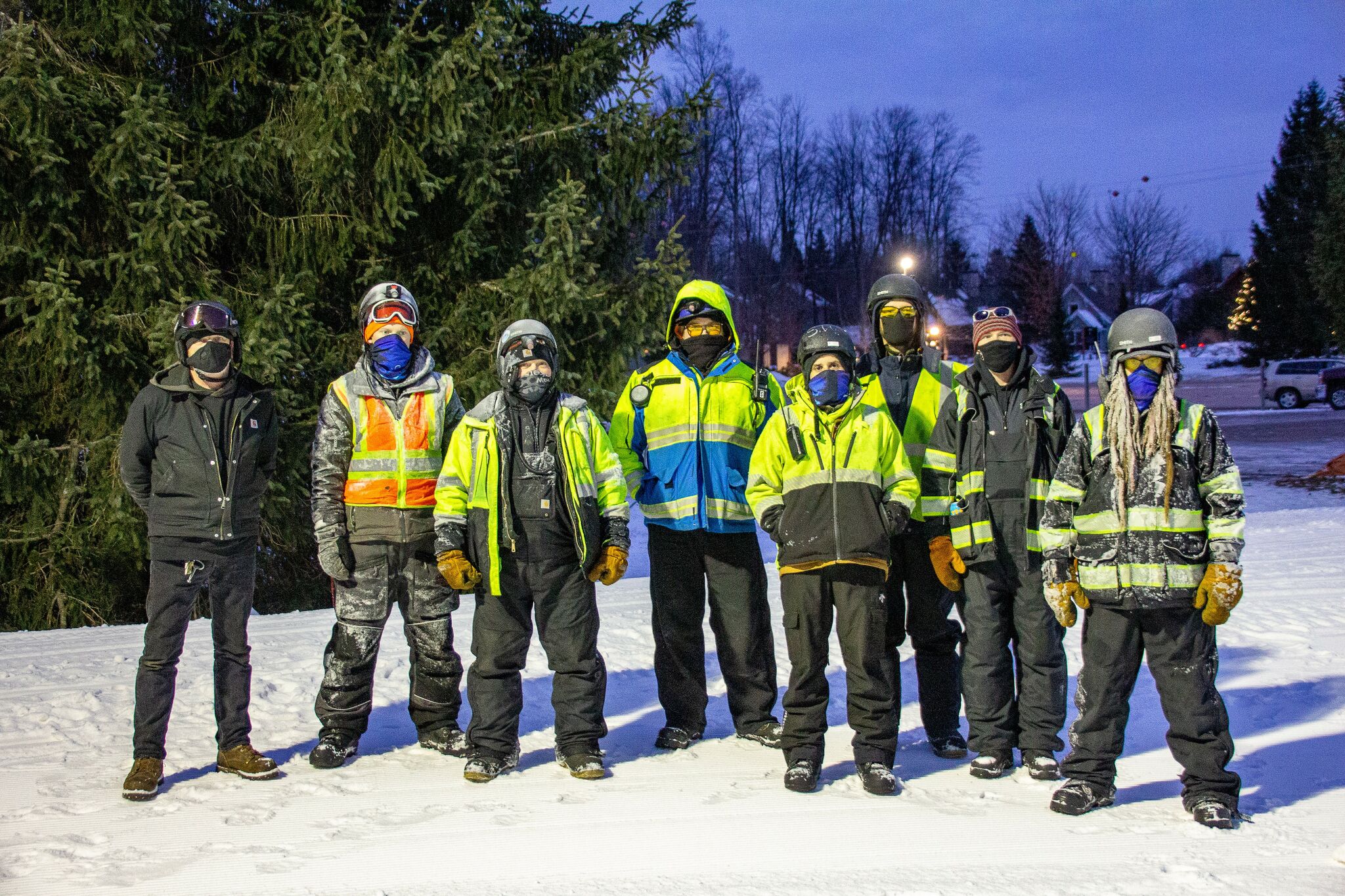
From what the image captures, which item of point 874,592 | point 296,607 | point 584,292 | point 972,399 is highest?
point 584,292

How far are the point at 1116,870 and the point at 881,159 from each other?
51456 millimetres

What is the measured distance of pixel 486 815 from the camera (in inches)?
184

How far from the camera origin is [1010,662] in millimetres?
5238

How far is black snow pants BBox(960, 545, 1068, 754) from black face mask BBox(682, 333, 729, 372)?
1.75 m

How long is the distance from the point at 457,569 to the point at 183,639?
1.37 meters

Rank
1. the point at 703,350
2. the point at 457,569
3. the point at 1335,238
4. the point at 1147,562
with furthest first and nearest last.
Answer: the point at 1335,238, the point at 703,350, the point at 457,569, the point at 1147,562


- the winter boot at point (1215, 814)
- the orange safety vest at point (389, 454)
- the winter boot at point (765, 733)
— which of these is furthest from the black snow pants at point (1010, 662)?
the orange safety vest at point (389, 454)

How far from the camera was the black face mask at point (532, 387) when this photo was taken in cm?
529

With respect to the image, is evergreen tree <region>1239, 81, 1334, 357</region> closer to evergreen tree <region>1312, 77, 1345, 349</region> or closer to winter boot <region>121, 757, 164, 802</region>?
evergreen tree <region>1312, 77, 1345, 349</region>

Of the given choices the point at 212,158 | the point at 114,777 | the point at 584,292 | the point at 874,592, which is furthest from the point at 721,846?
the point at 212,158

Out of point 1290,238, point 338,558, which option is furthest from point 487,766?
point 1290,238

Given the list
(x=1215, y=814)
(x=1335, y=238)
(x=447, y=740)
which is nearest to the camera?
(x=1215, y=814)

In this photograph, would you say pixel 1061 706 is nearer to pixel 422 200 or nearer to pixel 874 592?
pixel 874 592

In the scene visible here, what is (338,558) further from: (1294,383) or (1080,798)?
(1294,383)
